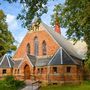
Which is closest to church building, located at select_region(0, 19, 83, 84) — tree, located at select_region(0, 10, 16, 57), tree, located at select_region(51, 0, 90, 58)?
tree, located at select_region(51, 0, 90, 58)

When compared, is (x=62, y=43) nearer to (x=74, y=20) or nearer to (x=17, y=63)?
(x=17, y=63)

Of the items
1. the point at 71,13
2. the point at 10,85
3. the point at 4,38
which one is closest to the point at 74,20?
the point at 71,13

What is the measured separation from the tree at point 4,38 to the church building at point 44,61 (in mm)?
10418

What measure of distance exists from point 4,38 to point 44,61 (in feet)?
62.9

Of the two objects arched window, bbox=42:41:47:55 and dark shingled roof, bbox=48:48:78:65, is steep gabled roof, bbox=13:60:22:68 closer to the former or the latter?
arched window, bbox=42:41:47:55

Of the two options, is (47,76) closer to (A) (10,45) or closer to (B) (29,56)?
(B) (29,56)

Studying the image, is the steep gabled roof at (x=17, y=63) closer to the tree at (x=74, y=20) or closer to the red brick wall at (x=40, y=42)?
the red brick wall at (x=40, y=42)

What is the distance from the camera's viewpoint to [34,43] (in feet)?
159

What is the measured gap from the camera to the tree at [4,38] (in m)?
59.8

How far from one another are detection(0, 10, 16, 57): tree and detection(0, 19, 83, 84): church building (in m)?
10.4

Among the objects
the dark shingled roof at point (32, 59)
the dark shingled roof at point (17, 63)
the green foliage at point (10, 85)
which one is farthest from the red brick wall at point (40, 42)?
the green foliage at point (10, 85)

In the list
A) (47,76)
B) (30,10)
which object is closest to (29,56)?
(47,76)

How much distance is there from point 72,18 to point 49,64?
557 inches

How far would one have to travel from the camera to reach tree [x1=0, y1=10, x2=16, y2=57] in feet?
196
